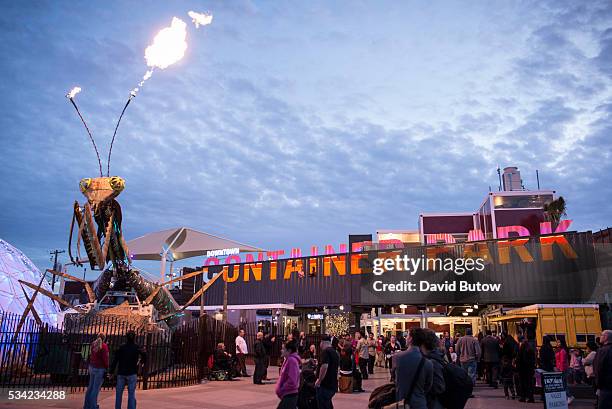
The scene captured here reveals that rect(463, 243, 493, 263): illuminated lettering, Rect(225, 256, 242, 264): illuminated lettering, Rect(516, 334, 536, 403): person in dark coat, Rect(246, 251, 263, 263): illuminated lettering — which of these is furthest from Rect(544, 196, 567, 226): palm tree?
Rect(516, 334, 536, 403): person in dark coat

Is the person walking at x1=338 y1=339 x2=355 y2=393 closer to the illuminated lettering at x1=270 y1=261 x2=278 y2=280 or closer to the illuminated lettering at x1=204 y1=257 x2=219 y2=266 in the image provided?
the illuminated lettering at x1=270 y1=261 x2=278 y2=280

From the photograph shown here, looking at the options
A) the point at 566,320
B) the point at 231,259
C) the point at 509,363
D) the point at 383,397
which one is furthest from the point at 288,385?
the point at 231,259

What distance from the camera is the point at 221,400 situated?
39.5ft

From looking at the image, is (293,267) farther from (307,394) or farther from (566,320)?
(307,394)

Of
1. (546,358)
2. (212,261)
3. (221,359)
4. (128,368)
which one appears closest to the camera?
(128,368)

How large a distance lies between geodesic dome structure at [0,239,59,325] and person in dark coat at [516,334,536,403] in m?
18.7

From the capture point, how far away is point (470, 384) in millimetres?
5164

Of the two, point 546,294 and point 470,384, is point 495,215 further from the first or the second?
point 470,384

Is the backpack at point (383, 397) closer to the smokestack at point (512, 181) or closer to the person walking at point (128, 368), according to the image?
the person walking at point (128, 368)

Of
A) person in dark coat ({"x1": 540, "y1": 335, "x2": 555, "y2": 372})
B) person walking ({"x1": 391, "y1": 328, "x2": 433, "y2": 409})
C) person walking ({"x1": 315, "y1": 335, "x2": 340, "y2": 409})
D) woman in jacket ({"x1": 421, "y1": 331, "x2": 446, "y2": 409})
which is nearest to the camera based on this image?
person walking ({"x1": 391, "y1": 328, "x2": 433, "y2": 409})

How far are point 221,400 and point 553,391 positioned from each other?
793cm

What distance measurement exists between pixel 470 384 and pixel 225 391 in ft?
33.5

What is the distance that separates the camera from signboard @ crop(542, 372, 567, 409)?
676cm

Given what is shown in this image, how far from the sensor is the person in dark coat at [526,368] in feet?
39.2
